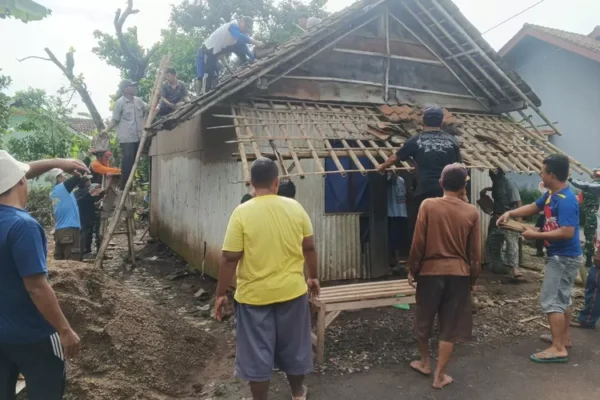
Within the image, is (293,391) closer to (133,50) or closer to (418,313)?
(418,313)

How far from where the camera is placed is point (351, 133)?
6504 mm

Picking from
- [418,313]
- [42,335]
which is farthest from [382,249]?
[42,335]

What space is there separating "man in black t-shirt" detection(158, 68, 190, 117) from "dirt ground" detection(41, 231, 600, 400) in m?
5.03

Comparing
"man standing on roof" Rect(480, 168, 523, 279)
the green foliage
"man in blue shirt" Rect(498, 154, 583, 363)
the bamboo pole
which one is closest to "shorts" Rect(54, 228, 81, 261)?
the bamboo pole

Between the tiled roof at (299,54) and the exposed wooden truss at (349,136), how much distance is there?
418 mm

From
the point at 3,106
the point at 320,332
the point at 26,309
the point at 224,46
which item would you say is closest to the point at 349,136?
the point at 320,332

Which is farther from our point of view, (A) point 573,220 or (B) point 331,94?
(B) point 331,94

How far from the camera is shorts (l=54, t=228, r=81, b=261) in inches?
265

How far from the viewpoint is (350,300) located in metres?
4.73

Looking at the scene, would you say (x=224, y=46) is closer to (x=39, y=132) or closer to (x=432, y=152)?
(x=432, y=152)

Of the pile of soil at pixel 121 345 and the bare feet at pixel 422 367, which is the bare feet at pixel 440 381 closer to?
the bare feet at pixel 422 367

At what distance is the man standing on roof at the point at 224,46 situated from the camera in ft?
30.0

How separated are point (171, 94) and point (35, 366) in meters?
8.34

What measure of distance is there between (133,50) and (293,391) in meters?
19.8
